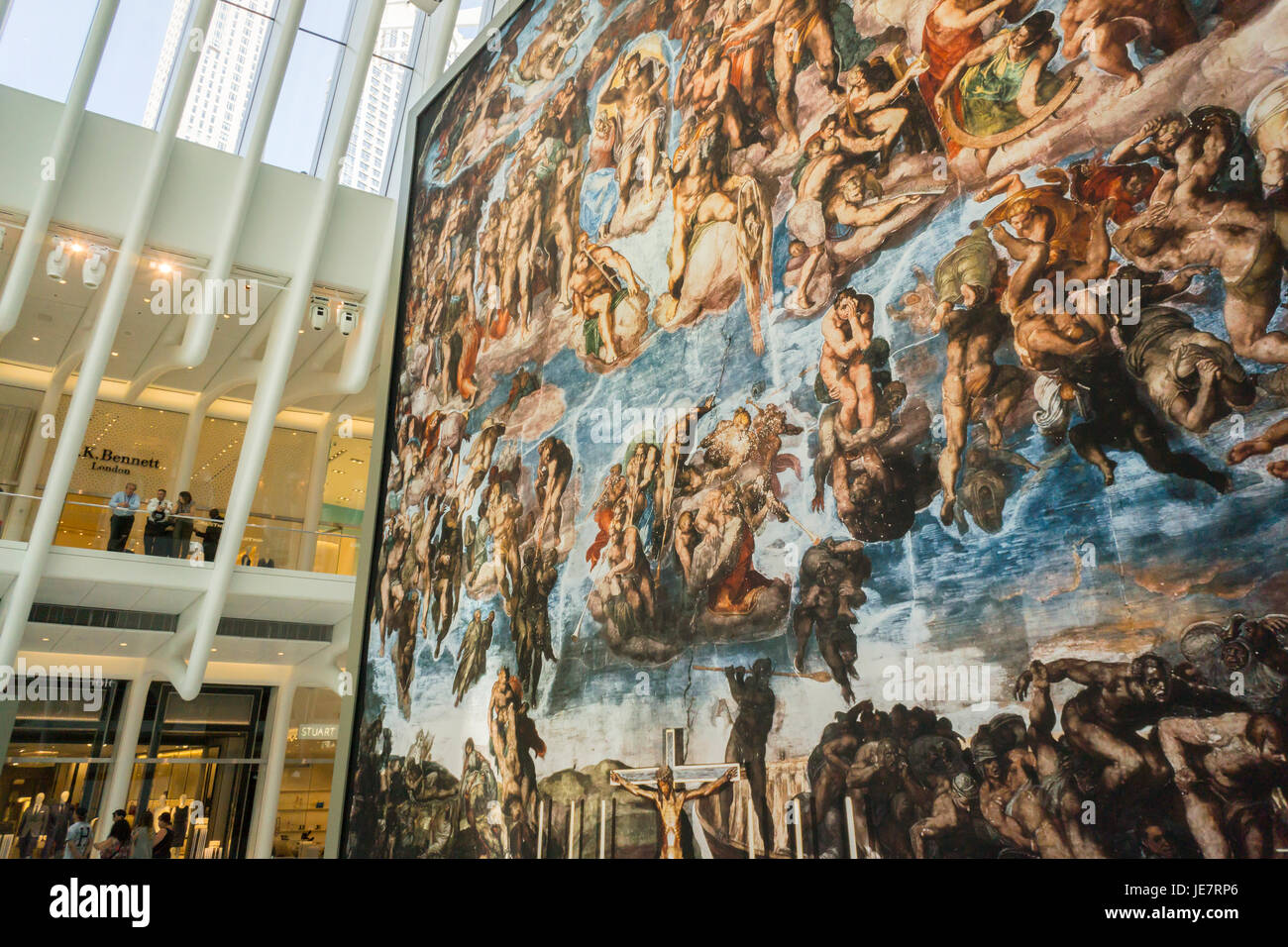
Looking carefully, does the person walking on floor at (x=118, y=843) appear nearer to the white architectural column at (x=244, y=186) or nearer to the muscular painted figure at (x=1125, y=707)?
the white architectural column at (x=244, y=186)

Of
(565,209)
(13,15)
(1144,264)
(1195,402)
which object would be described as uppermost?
(13,15)

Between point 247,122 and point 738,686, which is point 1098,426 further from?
point 247,122

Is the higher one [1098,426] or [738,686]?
[1098,426]

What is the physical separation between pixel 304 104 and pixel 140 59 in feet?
8.25

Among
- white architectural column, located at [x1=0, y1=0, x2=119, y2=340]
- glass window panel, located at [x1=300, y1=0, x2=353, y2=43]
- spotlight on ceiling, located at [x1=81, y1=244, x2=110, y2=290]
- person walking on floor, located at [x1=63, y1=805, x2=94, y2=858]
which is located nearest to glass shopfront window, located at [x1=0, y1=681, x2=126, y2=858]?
person walking on floor, located at [x1=63, y1=805, x2=94, y2=858]

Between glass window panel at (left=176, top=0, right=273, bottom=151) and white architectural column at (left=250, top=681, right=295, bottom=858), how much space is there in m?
11.2

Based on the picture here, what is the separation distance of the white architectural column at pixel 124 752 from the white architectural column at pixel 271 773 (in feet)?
8.16

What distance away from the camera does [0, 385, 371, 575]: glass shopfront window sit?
15352mm

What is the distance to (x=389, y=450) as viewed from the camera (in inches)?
418

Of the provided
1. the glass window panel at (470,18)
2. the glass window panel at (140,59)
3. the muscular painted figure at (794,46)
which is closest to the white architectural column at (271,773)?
the glass window panel at (140,59)

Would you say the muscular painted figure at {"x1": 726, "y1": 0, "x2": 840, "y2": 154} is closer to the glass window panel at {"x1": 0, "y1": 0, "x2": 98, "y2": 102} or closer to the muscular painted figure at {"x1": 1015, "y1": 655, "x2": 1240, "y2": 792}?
the muscular painted figure at {"x1": 1015, "y1": 655, "x2": 1240, "y2": 792}

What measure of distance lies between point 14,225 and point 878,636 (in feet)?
48.7

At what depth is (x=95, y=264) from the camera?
14.3 metres
